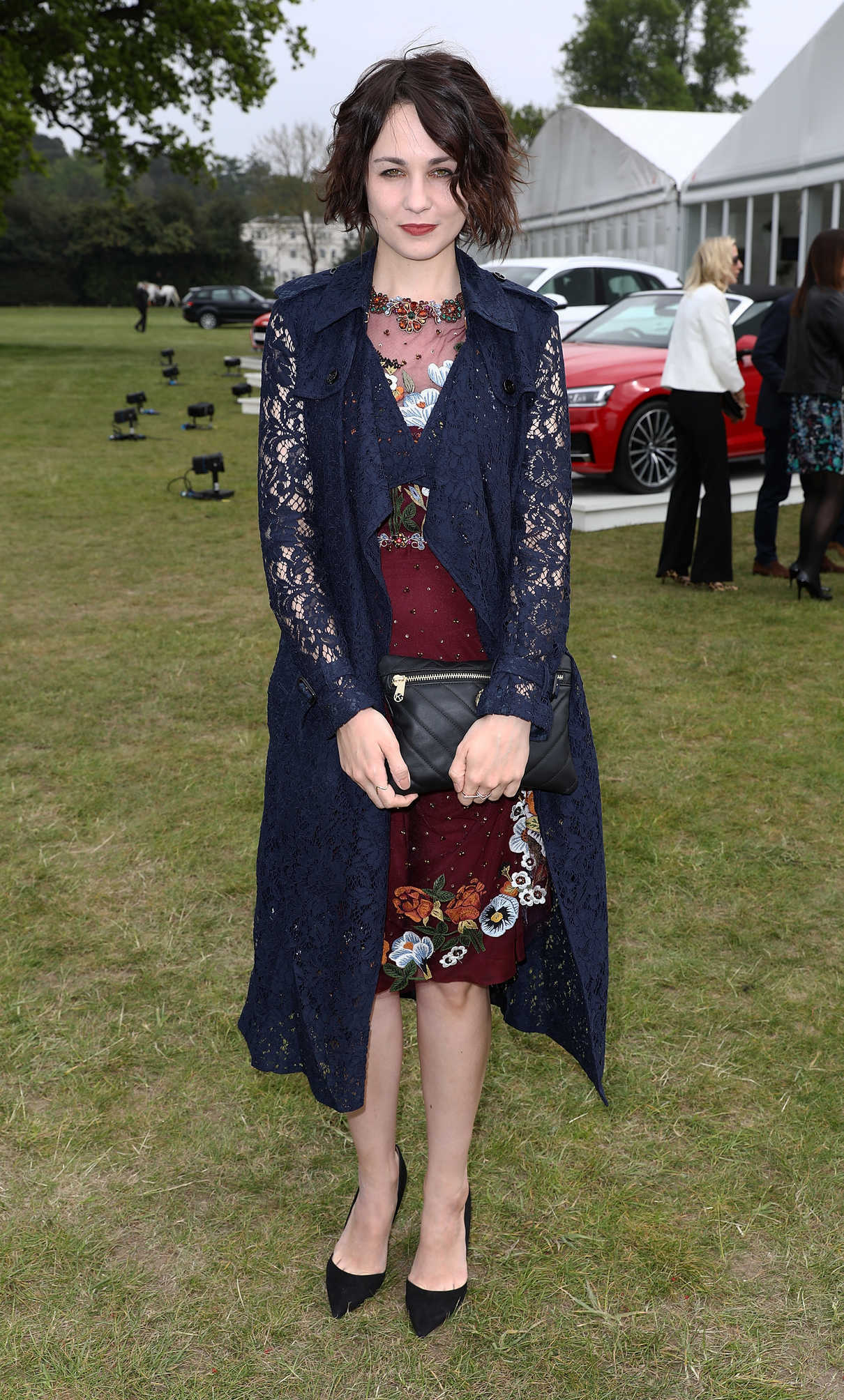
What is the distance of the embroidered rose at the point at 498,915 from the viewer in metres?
2.01

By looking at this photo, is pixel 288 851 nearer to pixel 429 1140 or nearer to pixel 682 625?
pixel 429 1140

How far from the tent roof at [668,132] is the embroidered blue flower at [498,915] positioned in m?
19.7

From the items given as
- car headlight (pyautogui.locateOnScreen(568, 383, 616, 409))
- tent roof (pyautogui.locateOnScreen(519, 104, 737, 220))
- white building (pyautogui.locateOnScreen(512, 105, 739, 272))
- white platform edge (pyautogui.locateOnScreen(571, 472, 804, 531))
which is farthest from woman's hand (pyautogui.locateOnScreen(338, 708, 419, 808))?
tent roof (pyautogui.locateOnScreen(519, 104, 737, 220))

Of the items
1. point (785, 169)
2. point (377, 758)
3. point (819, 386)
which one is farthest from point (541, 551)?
point (785, 169)

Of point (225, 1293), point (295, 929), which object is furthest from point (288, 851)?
point (225, 1293)

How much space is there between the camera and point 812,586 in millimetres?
7176

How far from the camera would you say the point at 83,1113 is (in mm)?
2762

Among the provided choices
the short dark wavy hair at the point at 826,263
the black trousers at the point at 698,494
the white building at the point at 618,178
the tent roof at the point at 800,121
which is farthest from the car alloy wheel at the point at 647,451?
the white building at the point at 618,178

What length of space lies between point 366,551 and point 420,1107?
154 cm

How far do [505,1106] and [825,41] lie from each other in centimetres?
1471

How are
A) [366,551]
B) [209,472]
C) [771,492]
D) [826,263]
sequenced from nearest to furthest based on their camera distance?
[366,551] → [826,263] → [771,492] → [209,472]

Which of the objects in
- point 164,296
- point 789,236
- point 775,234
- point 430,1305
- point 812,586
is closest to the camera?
point 430,1305

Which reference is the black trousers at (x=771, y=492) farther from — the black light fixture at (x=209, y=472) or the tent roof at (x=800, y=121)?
the tent roof at (x=800, y=121)

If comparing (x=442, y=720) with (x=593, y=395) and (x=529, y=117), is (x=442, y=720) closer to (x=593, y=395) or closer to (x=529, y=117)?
(x=593, y=395)
